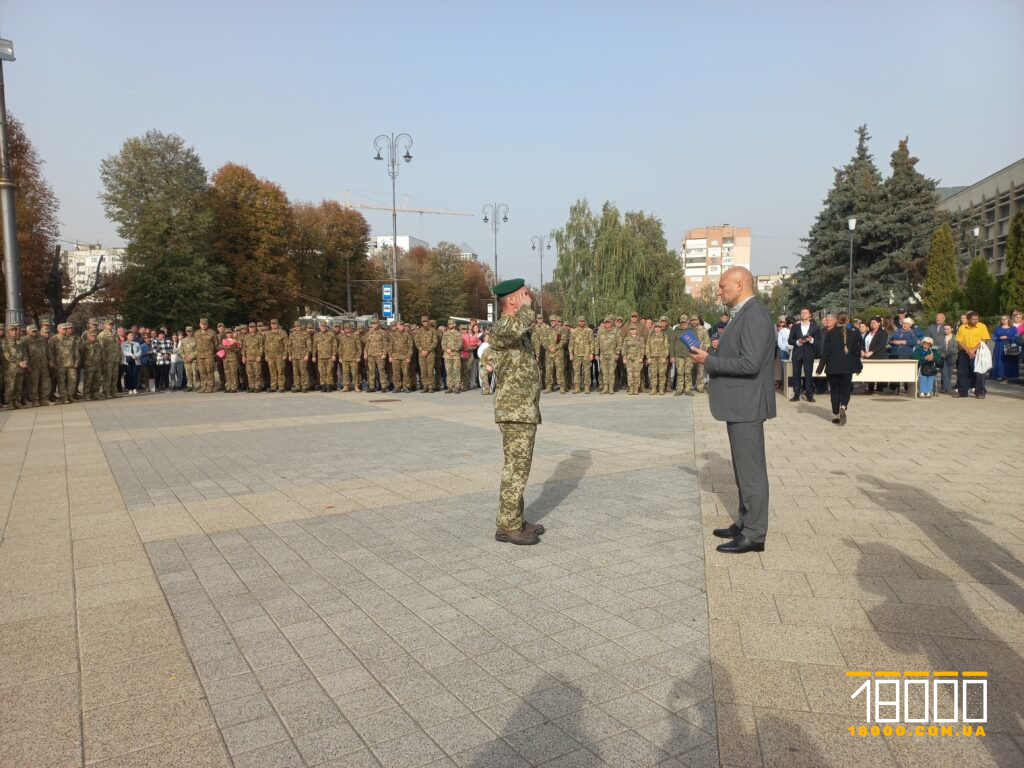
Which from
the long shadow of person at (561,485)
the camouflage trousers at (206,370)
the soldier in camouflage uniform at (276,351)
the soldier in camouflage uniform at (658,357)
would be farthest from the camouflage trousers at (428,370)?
the long shadow of person at (561,485)

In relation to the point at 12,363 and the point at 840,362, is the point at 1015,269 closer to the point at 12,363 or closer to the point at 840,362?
the point at 840,362

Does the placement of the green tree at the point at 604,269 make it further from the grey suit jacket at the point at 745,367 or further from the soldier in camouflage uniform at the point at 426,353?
the grey suit jacket at the point at 745,367

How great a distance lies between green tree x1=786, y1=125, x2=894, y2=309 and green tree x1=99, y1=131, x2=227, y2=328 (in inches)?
1335

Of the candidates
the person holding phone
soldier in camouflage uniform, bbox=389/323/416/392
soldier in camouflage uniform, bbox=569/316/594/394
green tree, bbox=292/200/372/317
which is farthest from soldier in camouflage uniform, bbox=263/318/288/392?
green tree, bbox=292/200/372/317

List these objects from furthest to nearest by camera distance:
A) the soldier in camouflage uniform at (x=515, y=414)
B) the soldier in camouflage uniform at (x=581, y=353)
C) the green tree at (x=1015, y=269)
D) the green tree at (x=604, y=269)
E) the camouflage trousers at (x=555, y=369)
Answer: the green tree at (x=604, y=269)
the green tree at (x=1015, y=269)
the camouflage trousers at (x=555, y=369)
the soldier in camouflage uniform at (x=581, y=353)
the soldier in camouflage uniform at (x=515, y=414)

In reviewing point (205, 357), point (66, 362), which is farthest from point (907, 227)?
point (66, 362)

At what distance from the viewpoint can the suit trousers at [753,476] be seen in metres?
5.15

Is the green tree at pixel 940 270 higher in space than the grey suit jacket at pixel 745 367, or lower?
higher

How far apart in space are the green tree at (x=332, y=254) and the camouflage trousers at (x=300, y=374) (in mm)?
35999

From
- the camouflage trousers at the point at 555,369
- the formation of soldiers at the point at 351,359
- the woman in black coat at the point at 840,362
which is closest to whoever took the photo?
the woman in black coat at the point at 840,362

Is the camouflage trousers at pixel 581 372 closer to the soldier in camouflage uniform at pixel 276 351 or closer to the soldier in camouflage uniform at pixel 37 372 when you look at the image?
the soldier in camouflage uniform at pixel 276 351

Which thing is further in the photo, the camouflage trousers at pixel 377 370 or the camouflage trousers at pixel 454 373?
the camouflage trousers at pixel 377 370

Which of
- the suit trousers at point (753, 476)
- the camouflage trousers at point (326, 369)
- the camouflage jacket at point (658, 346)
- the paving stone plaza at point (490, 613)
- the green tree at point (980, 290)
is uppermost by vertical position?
the green tree at point (980, 290)

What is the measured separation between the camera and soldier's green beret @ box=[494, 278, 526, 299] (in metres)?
5.32
